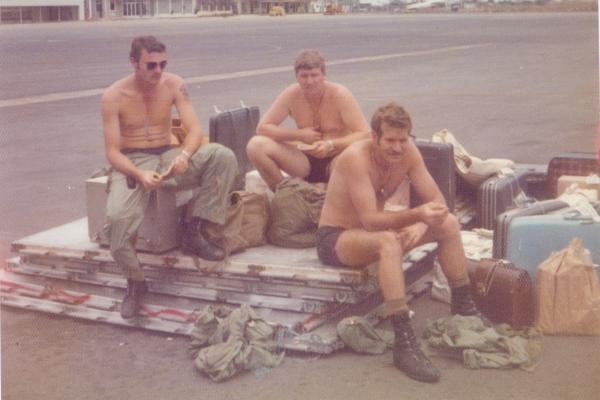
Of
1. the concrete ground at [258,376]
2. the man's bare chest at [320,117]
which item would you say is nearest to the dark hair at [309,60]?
the man's bare chest at [320,117]

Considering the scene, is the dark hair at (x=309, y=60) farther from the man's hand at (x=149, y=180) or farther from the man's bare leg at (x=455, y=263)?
the man's bare leg at (x=455, y=263)

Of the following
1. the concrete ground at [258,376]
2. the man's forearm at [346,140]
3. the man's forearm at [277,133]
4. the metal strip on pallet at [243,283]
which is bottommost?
the concrete ground at [258,376]

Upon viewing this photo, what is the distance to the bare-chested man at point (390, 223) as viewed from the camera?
3902 millimetres

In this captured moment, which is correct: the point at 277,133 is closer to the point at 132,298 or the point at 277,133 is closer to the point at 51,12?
the point at 132,298

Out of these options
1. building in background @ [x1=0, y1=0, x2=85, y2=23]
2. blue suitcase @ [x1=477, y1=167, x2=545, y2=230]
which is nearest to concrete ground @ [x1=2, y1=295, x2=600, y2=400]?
blue suitcase @ [x1=477, y1=167, x2=545, y2=230]

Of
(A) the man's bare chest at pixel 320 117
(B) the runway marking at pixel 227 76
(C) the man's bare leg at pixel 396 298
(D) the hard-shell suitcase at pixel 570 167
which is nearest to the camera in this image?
(C) the man's bare leg at pixel 396 298

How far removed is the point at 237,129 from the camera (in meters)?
5.71

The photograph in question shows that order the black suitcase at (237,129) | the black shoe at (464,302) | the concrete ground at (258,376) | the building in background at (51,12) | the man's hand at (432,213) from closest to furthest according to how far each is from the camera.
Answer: the concrete ground at (258,376) → the man's hand at (432,213) → the black shoe at (464,302) → the black suitcase at (237,129) → the building in background at (51,12)

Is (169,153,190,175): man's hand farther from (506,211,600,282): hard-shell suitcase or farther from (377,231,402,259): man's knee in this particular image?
(506,211,600,282): hard-shell suitcase

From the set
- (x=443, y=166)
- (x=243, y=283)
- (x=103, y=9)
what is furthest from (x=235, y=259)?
(x=103, y=9)

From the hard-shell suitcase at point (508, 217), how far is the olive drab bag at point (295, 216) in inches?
35.9

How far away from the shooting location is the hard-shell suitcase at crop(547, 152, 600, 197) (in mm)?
5887

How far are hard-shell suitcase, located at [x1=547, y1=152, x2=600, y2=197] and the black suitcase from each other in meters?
1.92

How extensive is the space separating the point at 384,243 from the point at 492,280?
692 millimetres
